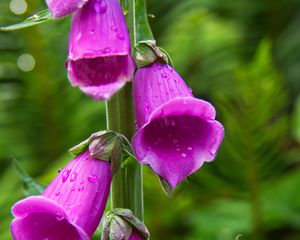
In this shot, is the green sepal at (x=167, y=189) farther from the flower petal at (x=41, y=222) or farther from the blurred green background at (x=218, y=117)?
the blurred green background at (x=218, y=117)

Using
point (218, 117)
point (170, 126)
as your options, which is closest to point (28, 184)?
point (170, 126)

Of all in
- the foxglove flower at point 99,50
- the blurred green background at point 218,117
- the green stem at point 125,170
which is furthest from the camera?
the blurred green background at point 218,117

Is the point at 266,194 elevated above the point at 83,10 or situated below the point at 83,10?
below

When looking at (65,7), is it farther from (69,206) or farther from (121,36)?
(69,206)

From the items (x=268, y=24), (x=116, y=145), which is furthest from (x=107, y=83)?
(x=268, y=24)

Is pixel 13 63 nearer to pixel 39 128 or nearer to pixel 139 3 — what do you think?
pixel 39 128

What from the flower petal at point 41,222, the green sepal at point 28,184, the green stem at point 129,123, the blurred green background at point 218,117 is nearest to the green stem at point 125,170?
the green stem at point 129,123
